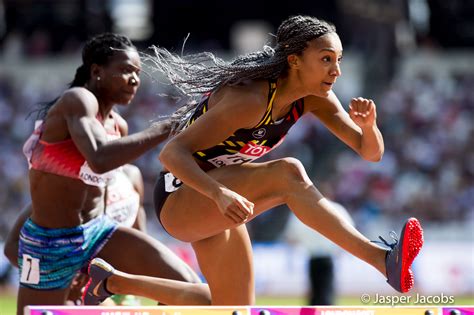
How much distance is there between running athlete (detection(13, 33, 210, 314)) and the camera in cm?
604

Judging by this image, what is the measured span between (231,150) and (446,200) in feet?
40.5

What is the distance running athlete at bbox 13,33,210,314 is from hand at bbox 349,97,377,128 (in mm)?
1329

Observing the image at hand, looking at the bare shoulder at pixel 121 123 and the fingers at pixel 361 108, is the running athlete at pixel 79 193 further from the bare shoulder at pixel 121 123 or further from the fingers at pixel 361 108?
the fingers at pixel 361 108

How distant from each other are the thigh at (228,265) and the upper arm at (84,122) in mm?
984

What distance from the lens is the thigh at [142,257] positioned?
20.2 feet

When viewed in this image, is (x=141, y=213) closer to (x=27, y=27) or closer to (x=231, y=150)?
(x=231, y=150)

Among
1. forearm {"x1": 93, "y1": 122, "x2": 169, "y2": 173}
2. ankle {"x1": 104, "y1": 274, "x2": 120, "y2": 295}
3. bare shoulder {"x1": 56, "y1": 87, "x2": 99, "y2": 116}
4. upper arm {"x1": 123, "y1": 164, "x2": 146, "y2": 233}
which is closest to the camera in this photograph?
ankle {"x1": 104, "y1": 274, "x2": 120, "y2": 295}

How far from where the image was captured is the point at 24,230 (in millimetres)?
6277

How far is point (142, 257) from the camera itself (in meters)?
6.16

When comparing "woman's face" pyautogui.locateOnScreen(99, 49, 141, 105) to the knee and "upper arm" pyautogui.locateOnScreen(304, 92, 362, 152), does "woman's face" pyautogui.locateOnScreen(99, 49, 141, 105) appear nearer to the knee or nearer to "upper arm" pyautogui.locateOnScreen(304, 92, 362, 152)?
"upper arm" pyautogui.locateOnScreen(304, 92, 362, 152)

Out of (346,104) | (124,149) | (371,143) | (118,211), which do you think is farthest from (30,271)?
(346,104)

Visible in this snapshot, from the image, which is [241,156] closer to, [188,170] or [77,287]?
[188,170]

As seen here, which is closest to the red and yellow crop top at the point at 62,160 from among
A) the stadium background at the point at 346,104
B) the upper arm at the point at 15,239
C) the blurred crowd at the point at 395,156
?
the upper arm at the point at 15,239

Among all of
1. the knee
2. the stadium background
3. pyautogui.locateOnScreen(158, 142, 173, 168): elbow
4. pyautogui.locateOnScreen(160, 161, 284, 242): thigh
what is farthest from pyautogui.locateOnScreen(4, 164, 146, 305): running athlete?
the stadium background
